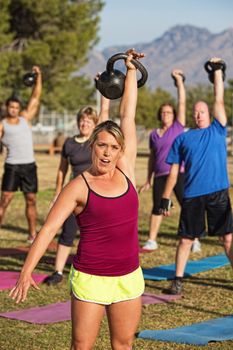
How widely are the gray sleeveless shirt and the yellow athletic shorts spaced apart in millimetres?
7038

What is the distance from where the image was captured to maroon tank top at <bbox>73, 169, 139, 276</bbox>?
4.70 m

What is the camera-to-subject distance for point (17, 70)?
4475 centimetres

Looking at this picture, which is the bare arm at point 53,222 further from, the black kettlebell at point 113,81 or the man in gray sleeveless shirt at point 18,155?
the man in gray sleeveless shirt at point 18,155

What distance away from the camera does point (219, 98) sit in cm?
854

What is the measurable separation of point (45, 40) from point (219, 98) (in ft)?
124

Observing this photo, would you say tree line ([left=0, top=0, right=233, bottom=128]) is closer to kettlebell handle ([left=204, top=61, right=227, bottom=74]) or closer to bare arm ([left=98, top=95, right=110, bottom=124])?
kettlebell handle ([left=204, top=61, right=227, bottom=74])

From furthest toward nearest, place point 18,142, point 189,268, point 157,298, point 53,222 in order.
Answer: point 18,142 < point 189,268 < point 157,298 < point 53,222

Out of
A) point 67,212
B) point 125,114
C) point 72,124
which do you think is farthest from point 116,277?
point 72,124

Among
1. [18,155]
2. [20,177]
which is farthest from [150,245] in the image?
[18,155]

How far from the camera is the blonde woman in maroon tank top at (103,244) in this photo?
468 cm

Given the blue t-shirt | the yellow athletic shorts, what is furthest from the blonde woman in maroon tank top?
the blue t-shirt

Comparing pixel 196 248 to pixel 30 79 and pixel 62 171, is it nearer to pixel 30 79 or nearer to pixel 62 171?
pixel 62 171

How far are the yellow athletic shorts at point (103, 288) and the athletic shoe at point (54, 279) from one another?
4233mm

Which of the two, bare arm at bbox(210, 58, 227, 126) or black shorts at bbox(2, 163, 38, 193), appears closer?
bare arm at bbox(210, 58, 227, 126)
